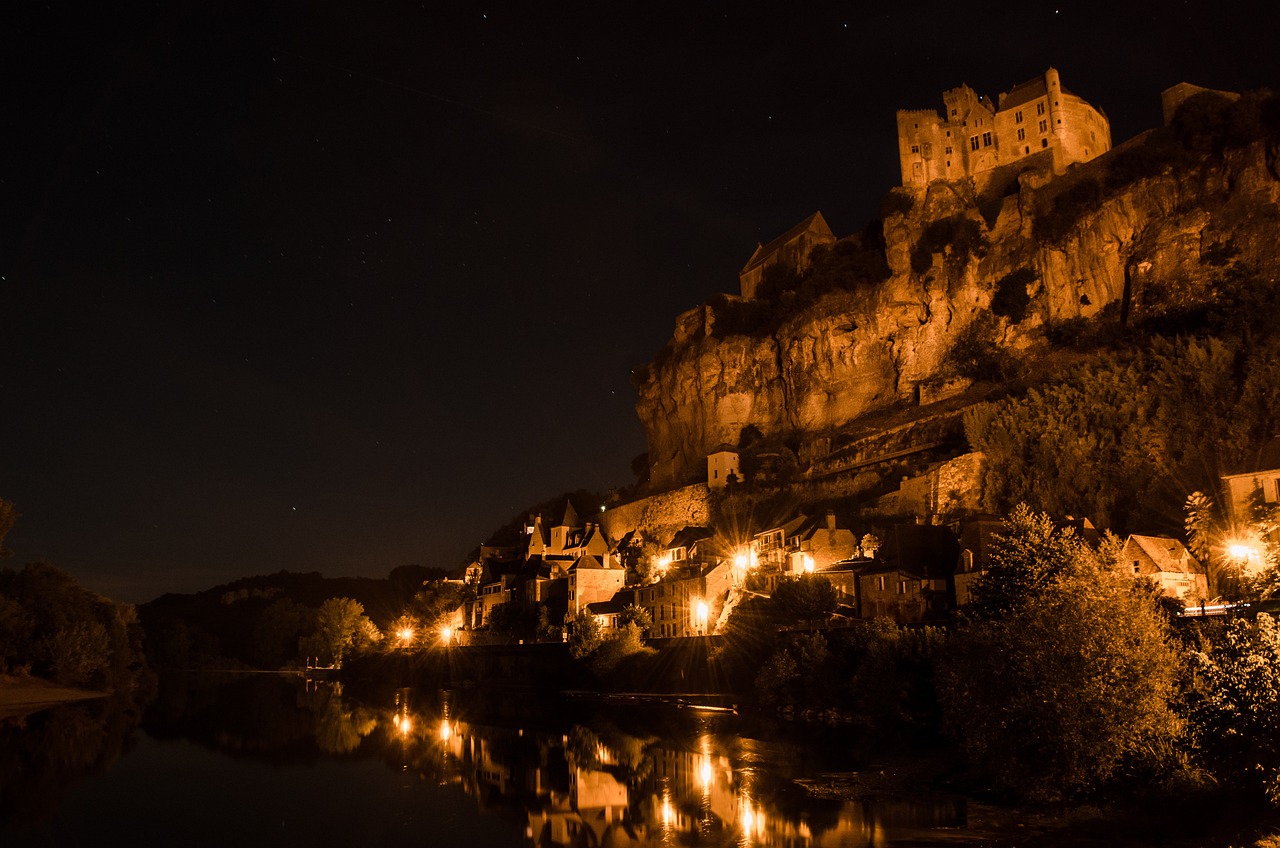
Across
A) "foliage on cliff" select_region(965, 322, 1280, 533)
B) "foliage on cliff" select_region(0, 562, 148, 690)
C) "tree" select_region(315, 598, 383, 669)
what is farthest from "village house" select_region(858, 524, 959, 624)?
"tree" select_region(315, 598, 383, 669)

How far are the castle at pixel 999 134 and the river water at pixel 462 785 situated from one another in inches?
1804

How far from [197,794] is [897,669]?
20480 mm

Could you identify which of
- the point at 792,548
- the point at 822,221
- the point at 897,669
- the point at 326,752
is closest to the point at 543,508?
the point at 822,221

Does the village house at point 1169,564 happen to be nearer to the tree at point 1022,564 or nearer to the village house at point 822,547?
the tree at point 1022,564

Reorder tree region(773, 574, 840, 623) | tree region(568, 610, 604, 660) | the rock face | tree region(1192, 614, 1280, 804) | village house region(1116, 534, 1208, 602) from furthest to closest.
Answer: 1. tree region(568, 610, 604, 660)
2. the rock face
3. tree region(773, 574, 840, 623)
4. village house region(1116, 534, 1208, 602)
5. tree region(1192, 614, 1280, 804)

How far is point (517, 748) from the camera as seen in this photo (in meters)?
30.9

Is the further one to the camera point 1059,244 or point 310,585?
point 310,585


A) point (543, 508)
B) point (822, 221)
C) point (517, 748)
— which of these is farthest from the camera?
point (543, 508)

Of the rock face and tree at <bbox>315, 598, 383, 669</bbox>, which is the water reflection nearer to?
the rock face

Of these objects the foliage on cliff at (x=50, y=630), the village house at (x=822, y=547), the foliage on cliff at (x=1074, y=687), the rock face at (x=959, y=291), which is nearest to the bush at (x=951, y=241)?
the rock face at (x=959, y=291)

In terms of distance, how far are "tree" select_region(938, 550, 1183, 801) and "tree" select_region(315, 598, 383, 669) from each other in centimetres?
6294

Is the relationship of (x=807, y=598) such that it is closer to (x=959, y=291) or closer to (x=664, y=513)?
(x=664, y=513)

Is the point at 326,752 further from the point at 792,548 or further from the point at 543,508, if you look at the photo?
the point at 543,508

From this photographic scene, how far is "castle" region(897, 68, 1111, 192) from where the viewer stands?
61.0 meters
